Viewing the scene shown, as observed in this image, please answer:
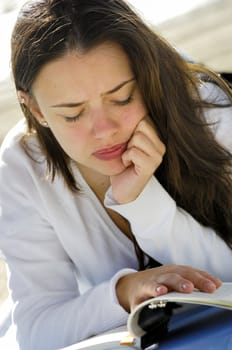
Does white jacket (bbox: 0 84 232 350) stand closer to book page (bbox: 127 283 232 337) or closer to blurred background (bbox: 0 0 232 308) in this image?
book page (bbox: 127 283 232 337)

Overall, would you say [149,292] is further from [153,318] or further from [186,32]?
[186,32]

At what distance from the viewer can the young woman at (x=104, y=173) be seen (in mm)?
1663

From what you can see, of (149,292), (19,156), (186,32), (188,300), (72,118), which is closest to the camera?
(188,300)

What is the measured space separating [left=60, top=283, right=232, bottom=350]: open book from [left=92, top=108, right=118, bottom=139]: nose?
1.07ft

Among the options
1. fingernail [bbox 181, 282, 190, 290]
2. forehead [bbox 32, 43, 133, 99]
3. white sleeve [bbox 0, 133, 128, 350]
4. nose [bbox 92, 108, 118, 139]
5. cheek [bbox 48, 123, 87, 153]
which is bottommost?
white sleeve [bbox 0, 133, 128, 350]

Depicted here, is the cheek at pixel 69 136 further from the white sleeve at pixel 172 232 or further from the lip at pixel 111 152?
the white sleeve at pixel 172 232

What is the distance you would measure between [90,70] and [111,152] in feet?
0.56

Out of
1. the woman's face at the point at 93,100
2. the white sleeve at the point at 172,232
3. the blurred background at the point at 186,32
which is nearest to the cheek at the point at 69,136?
the woman's face at the point at 93,100

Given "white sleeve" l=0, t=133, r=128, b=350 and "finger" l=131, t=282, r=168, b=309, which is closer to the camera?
"finger" l=131, t=282, r=168, b=309

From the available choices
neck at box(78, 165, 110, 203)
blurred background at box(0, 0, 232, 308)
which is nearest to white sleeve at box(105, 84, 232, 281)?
neck at box(78, 165, 110, 203)

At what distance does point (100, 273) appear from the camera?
6.46ft

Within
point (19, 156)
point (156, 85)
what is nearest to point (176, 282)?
point (156, 85)

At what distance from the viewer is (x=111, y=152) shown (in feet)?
5.66

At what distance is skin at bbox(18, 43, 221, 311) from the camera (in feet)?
5.37
